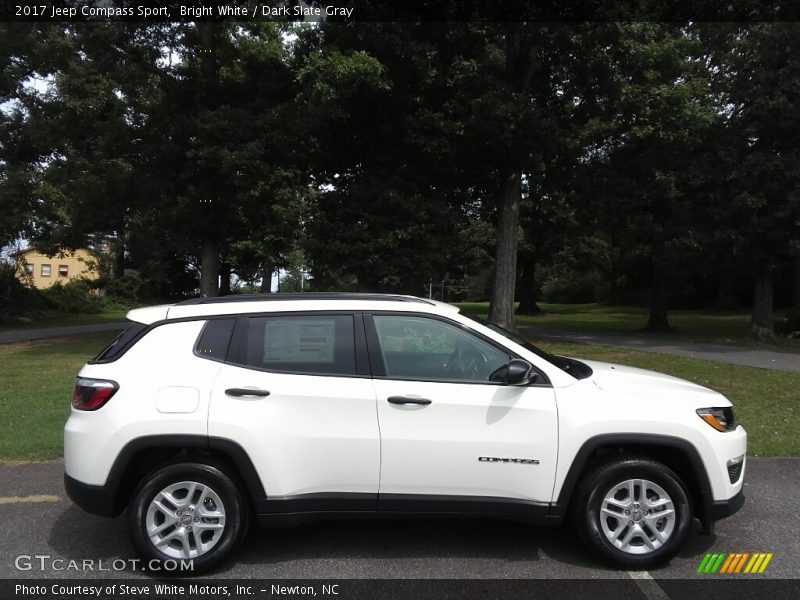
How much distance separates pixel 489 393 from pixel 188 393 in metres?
1.85

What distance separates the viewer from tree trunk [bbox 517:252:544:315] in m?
41.0

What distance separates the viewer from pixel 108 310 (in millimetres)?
39500

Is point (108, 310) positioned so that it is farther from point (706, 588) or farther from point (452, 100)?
point (706, 588)

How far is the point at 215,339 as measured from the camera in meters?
3.96

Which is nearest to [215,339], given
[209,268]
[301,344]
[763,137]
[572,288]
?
[301,344]

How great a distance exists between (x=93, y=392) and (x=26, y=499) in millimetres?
1949

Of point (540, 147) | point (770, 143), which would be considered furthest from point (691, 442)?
point (770, 143)

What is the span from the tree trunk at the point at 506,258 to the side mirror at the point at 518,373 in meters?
13.0

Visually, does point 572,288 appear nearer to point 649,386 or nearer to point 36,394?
point 36,394

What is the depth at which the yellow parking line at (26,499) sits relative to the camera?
4.92 metres

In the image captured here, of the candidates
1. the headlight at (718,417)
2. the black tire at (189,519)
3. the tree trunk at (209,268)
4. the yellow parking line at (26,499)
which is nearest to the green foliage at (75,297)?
the tree trunk at (209,268)

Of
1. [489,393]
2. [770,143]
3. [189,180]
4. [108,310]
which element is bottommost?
[108,310]

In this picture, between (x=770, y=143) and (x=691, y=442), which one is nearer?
(x=691, y=442)

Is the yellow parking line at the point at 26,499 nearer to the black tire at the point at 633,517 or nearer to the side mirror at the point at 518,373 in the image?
the side mirror at the point at 518,373
